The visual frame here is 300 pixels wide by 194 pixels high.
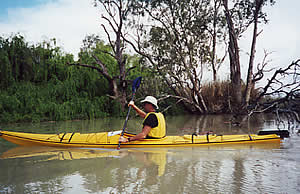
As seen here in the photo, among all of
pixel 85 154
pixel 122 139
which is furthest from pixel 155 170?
pixel 85 154

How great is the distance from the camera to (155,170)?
131 inches

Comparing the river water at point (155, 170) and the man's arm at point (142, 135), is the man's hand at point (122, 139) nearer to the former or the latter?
the man's arm at point (142, 135)

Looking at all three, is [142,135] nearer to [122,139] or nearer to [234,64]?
[122,139]

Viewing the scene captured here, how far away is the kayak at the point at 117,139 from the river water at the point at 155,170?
124 mm

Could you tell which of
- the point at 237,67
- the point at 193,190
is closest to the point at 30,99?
the point at 237,67

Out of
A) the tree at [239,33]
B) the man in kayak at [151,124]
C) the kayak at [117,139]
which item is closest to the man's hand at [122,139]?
the man in kayak at [151,124]

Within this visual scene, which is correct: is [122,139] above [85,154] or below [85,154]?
above

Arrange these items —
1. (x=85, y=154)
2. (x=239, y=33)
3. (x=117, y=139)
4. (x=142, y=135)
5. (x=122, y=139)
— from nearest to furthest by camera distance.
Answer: (x=85, y=154) < (x=142, y=135) < (x=122, y=139) < (x=117, y=139) < (x=239, y=33)

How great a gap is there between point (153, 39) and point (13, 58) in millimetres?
6290

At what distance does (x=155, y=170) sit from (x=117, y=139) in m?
1.62

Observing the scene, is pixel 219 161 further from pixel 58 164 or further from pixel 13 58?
pixel 13 58

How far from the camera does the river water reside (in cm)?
268

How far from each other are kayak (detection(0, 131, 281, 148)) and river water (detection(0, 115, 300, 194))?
12 centimetres

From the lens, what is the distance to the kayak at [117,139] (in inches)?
186
